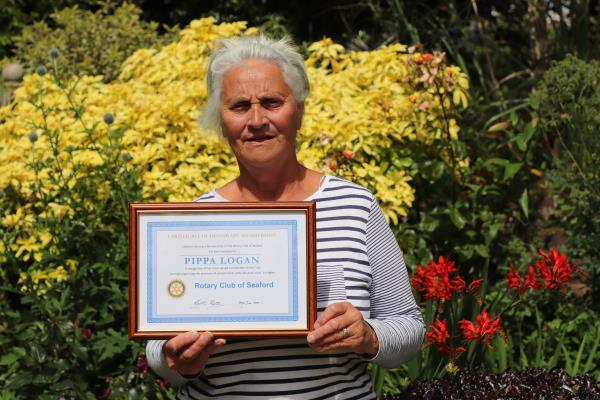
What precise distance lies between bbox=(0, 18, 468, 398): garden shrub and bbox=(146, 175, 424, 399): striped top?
1.84 metres

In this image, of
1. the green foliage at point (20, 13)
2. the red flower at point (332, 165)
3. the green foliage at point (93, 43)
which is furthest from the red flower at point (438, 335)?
the green foliage at point (20, 13)

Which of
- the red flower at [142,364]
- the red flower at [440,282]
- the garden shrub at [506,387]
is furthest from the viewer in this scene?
the red flower at [142,364]

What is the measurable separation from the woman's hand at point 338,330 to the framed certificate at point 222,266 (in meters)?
0.07

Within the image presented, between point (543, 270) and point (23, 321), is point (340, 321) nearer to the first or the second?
point (543, 270)

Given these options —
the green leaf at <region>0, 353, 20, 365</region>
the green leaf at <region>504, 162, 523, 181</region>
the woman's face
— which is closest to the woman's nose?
the woman's face

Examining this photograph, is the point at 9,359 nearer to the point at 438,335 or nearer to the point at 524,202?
the point at 438,335

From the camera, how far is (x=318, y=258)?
2391 mm

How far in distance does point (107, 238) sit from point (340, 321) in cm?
279

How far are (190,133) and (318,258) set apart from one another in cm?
277

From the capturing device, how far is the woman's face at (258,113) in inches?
93.0

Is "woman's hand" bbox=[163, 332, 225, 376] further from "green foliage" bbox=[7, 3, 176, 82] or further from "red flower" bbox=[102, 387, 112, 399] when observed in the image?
"green foliage" bbox=[7, 3, 176, 82]

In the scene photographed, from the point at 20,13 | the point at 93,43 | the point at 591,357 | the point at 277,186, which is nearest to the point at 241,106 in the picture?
the point at 277,186

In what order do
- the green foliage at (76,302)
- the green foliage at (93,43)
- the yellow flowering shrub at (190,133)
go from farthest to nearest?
the green foliage at (93,43) < the yellow flowering shrub at (190,133) < the green foliage at (76,302)

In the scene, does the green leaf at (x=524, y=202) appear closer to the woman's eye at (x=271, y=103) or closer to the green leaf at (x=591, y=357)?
the green leaf at (x=591, y=357)
